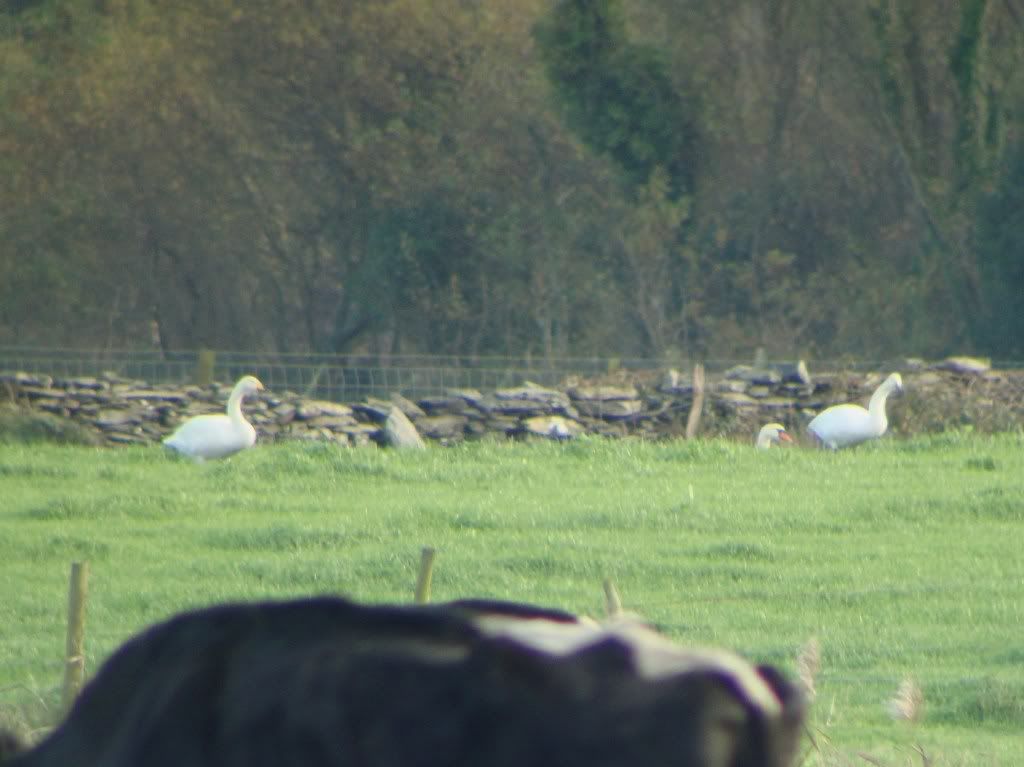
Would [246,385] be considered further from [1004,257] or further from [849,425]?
[1004,257]

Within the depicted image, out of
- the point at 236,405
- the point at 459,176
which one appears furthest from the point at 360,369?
the point at 459,176

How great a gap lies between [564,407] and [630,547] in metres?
7.82

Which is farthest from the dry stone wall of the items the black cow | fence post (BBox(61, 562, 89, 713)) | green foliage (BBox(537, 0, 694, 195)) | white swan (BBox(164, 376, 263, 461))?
the black cow

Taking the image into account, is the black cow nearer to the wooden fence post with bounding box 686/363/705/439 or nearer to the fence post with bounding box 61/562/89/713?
the fence post with bounding box 61/562/89/713

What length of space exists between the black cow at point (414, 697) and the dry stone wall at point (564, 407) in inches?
602

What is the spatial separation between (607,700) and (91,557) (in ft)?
30.0

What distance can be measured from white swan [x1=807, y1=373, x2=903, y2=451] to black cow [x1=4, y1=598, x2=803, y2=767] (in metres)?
14.8

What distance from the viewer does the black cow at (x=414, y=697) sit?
135 cm

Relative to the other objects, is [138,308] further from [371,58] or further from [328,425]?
[328,425]

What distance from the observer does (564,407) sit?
17.8 meters

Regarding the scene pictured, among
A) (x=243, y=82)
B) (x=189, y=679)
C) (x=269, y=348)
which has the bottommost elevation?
(x=269, y=348)

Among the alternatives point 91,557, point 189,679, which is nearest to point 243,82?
point 91,557

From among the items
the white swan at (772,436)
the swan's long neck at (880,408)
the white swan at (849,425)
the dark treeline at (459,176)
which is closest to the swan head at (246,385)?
the white swan at (772,436)

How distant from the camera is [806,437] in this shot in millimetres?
17359
